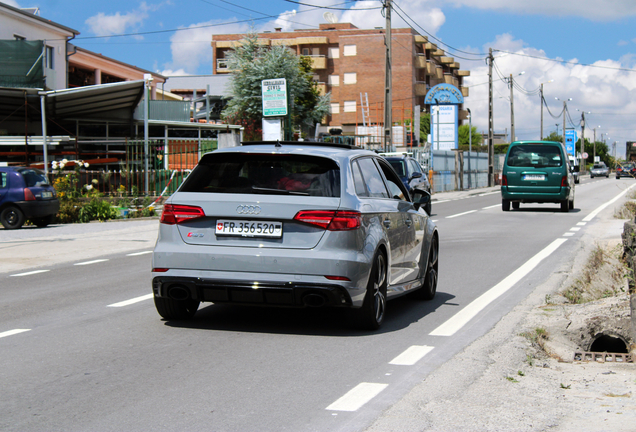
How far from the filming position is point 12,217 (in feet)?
63.3

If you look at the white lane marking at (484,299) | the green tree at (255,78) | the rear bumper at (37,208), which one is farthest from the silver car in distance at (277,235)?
the green tree at (255,78)

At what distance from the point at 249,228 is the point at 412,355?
1.63 meters

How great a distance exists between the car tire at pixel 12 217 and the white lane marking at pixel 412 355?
15014mm

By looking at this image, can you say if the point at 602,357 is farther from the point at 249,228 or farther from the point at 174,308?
the point at 174,308

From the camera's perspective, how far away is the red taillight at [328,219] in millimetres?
6434

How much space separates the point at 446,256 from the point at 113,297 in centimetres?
603

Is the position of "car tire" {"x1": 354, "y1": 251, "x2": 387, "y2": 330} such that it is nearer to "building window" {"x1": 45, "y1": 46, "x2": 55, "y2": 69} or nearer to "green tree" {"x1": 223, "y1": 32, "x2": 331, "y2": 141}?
"building window" {"x1": 45, "y1": 46, "x2": 55, "y2": 69}

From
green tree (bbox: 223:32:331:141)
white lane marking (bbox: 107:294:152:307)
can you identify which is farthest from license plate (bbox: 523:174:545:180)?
green tree (bbox: 223:32:331:141)

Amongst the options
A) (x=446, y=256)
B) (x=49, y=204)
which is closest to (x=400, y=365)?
(x=446, y=256)

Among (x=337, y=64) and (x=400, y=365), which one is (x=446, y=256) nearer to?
(x=400, y=365)

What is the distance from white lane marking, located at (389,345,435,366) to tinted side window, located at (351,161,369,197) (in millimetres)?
1380

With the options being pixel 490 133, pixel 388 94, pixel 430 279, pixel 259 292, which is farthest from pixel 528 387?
pixel 490 133

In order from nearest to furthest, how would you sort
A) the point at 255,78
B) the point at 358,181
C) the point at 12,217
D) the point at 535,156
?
the point at 358,181 < the point at 12,217 < the point at 535,156 < the point at 255,78

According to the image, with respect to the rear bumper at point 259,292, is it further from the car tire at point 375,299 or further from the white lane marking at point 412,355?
the white lane marking at point 412,355
